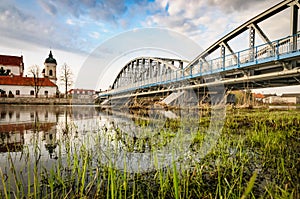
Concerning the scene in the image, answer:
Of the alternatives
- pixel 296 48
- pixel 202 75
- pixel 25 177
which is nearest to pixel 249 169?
pixel 25 177

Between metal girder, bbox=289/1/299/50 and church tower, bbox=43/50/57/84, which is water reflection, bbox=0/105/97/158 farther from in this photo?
church tower, bbox=43/50/57/84

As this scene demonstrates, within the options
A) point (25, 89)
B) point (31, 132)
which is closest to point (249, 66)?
point (31, 132)

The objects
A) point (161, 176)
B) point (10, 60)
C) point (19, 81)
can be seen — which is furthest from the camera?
point (10, 60)

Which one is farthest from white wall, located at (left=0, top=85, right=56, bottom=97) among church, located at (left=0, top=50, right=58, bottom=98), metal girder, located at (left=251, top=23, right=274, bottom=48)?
metal girder, located at (left=251, top=23, right=274, bottom=48)

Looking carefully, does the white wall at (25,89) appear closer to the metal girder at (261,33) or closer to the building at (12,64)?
the building at (12,64)

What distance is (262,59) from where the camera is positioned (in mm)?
12164

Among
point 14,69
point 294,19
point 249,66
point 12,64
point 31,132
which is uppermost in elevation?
point 12,64

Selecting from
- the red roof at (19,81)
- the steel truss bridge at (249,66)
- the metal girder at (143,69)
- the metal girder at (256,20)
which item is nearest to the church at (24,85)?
the red roof at (19,81)

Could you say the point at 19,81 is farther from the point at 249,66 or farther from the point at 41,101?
the point at 249,66

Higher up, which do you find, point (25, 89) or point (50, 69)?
point (50, 69)

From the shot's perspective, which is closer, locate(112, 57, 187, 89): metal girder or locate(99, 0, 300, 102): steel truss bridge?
locate(99, 0, 300, 102): steel truss bridge

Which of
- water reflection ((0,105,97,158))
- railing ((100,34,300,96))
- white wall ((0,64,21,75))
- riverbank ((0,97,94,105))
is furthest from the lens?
white wall ((0,64,21,75))

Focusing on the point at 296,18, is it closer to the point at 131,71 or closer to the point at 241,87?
the point at 241,87

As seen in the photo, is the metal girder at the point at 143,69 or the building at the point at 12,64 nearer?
the metal girder at the point at 143,69
